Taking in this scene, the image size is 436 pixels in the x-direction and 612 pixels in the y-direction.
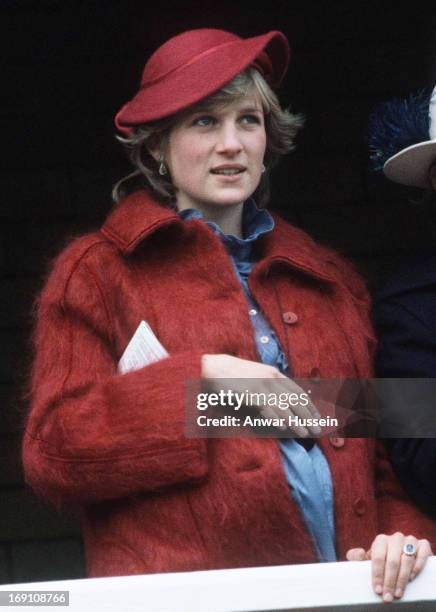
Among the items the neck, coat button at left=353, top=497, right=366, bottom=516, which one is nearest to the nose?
the neck

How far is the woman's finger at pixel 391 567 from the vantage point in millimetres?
2523

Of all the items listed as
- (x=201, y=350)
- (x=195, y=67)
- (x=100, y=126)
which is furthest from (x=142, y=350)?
(x=100, y=126)

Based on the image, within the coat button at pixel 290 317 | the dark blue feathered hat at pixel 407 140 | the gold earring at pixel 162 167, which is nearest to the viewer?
the coat button at pixel 290 317

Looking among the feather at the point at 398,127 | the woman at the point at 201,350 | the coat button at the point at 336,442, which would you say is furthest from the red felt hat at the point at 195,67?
the coat button at the point at 336,442

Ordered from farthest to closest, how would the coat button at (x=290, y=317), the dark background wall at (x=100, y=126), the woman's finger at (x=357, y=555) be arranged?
the dark background wall at (x=100, y=126), the coat button at (x=290, y=317), the woman's finger at (x=357, y=555)

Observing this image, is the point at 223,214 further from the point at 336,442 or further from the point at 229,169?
the point at 336,442

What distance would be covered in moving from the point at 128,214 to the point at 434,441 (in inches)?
28.4

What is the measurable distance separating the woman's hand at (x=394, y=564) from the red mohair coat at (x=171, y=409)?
→ 23 centimetres

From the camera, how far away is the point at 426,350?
2.97 metres

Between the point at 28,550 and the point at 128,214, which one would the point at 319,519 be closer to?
the point at 128,214

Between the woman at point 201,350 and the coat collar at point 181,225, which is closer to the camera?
the woman at point 201,350

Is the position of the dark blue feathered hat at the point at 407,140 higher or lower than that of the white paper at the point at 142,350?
higher

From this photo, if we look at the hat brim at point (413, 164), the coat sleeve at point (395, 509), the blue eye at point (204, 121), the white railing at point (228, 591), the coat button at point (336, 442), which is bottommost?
the white railing at point (228, 591)

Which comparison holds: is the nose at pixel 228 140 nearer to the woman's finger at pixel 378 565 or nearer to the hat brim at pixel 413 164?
the hat brim at pixel 413 164
